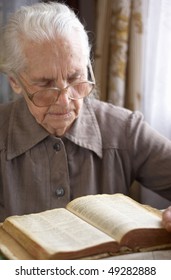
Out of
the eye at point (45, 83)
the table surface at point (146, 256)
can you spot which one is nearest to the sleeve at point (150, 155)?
the eye at point (45, 83)

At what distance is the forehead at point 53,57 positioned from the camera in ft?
4.94

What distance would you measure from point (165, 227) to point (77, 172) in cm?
57

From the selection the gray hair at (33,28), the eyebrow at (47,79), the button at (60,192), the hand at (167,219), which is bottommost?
the button at (60,192)

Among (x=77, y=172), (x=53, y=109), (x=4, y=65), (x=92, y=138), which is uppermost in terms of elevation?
(x=4, y=65)

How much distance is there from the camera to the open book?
1037mm

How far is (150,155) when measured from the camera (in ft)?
5.49

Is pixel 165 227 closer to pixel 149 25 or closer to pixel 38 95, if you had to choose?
pixel 38 95

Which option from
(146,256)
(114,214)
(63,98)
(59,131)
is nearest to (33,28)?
(63,98)

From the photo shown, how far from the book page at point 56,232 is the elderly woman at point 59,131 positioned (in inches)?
16.4

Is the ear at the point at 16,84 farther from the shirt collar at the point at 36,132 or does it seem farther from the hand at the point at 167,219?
the hand at the point at 167,219

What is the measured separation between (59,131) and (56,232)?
588 mm
